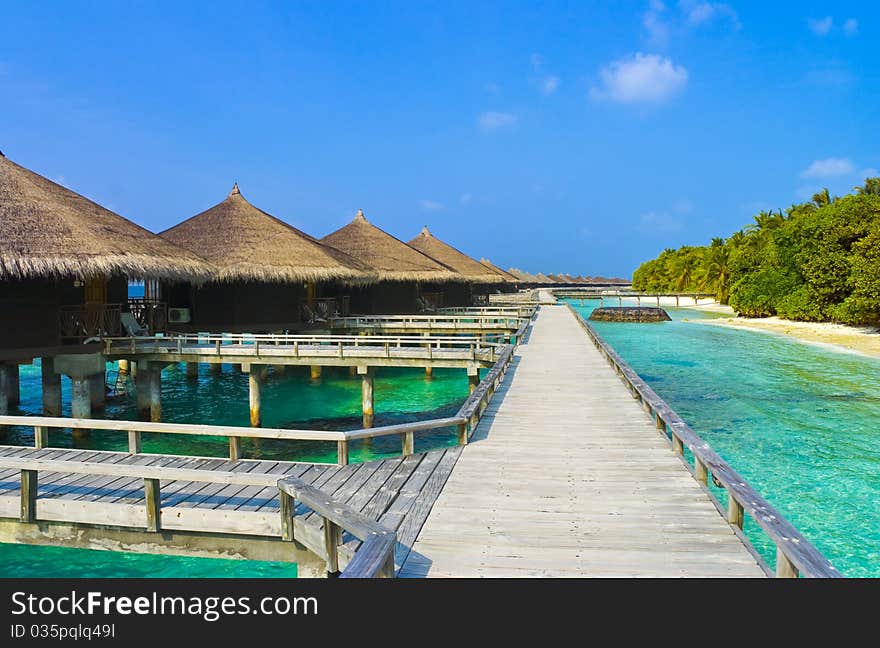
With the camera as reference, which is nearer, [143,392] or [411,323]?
[143,392]

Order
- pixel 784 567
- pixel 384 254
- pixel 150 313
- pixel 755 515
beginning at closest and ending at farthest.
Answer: pixel 784 567 < pixel 755 515 < pixel 150 313 < pixel 384 254

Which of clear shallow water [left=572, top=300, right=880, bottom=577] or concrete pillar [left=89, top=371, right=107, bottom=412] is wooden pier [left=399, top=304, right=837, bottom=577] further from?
concrete pillar [left=89, top=371, right=107, bottom=412]

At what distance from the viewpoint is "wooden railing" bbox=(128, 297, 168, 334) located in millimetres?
18578

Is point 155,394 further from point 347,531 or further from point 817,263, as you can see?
point 817,263

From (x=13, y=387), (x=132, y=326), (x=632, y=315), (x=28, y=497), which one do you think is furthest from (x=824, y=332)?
(x=13, y=387)

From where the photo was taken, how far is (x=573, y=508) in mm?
5359

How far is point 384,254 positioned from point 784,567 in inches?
1131

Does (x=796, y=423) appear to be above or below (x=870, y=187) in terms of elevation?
below

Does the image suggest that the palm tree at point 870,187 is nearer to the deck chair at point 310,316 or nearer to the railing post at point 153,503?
the deck chair at point 310,316

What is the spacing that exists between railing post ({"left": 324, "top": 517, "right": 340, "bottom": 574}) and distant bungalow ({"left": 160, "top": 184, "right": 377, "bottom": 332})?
17137 mm

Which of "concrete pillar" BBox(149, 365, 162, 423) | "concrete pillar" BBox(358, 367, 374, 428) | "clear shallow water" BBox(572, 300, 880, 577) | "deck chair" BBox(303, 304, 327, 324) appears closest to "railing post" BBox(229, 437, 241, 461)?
"clear shallow water" BBox(572, 300, 880, 577)

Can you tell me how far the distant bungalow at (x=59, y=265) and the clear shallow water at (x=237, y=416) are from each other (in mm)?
2828

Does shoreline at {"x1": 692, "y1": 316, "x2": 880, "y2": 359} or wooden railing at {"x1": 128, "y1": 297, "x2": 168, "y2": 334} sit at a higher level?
wooden railing at {"x1": 128, "y1": 297, "x2": 168, "y2": 334}
